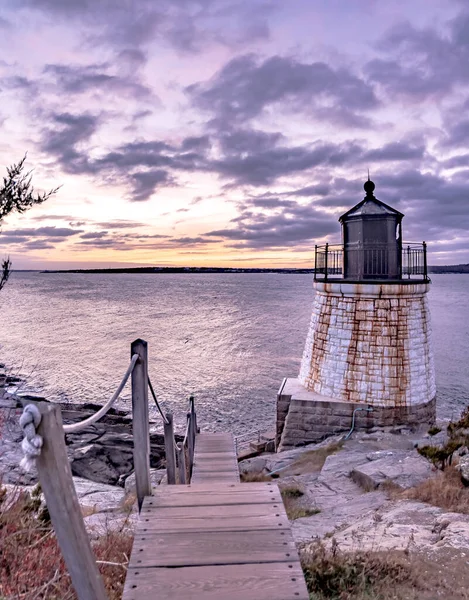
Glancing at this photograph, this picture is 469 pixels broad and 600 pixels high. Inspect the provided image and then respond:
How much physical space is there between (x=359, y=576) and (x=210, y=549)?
1.76m

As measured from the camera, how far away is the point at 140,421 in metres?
3.46

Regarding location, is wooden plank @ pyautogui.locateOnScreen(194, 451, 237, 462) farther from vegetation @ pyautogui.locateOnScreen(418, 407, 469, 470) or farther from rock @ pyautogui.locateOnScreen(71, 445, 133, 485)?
rock @ pyautogui.locateOnScreen(71, 445, 133, 485)

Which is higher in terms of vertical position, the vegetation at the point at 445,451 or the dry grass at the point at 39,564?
the dry grass at the point at 39,564

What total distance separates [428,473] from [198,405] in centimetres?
→ 1673

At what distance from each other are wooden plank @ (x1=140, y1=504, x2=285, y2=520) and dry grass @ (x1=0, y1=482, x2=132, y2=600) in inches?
14.5

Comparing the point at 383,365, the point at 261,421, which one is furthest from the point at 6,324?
the point at 383,365

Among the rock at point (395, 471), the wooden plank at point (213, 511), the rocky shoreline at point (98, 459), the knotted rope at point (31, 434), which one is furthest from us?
the rocky shoreline at point (98, 459)

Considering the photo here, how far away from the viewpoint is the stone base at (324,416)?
12.8m

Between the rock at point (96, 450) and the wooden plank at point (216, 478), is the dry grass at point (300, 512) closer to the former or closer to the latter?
the wooden plank at point (216, 478)

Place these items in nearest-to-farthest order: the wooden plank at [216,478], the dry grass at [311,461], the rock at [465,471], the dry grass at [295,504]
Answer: the rock at [465,471], the dry grass at [295,504], the wooden plank at [216,478], the dry grass at [311,461]

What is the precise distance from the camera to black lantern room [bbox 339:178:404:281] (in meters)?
13.6

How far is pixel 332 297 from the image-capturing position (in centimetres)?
1358

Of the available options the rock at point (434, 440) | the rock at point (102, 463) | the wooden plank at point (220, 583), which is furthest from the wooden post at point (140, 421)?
the rock at point (102, 463)

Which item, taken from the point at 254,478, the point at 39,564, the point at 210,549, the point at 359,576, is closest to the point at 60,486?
the point at 210,549
